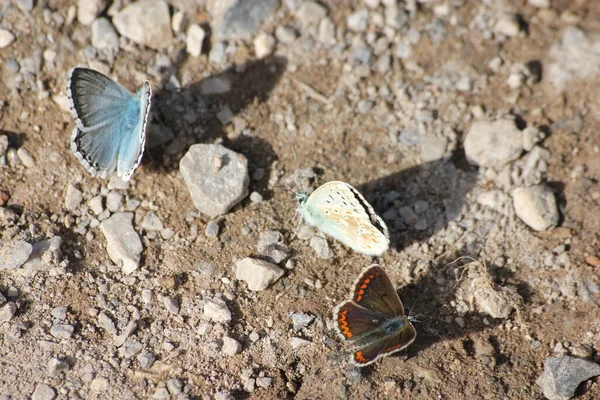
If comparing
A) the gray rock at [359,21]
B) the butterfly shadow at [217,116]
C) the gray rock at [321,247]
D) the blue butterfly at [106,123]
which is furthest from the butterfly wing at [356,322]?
the gray rock at [359,21]

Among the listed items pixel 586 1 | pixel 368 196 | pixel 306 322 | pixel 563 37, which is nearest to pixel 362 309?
pixel 306 322

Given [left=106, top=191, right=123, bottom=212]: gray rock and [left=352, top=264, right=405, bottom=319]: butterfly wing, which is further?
[left=106, top=191, right=123, bottom=212]: gray rock

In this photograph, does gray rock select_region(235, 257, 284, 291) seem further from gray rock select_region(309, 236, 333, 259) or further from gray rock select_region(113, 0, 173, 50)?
gray rock select_region(113, 0, 173, 50)

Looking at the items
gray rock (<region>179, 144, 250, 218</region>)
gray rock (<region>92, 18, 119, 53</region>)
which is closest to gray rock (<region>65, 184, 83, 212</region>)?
gray rock (<region>179, 144, 250, 218</region>)

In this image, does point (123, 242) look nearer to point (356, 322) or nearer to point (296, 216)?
point (296, 216)

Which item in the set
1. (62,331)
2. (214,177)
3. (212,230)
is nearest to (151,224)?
(212,230)

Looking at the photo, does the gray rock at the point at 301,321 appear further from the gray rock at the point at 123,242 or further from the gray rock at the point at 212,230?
the gray rock at the point at 123,242
